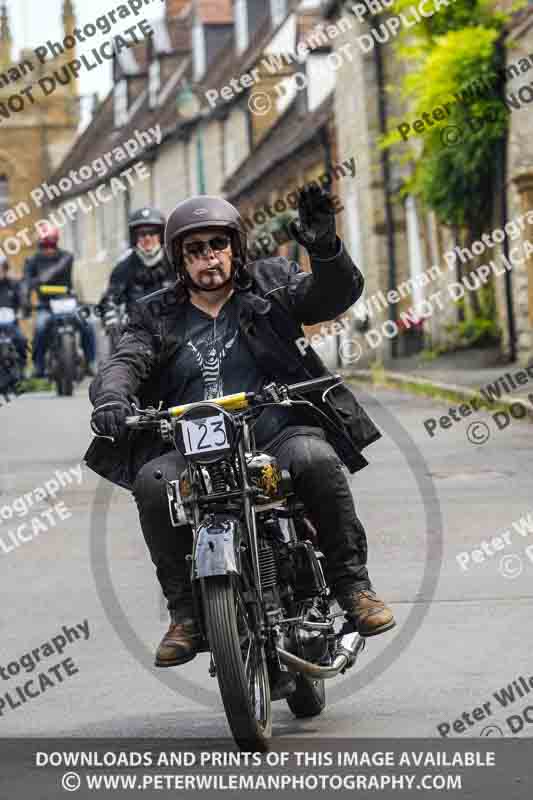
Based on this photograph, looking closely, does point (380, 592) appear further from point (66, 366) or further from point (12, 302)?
point (12, 302)

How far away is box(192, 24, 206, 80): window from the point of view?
55.9m

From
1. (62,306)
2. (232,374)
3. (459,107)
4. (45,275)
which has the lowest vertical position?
(232,374)

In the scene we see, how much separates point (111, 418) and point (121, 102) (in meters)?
65.5

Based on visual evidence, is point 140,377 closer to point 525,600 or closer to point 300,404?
point 300,404

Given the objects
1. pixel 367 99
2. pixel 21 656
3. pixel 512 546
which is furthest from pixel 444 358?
pixel 21 656

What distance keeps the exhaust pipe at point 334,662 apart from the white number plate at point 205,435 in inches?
26.3

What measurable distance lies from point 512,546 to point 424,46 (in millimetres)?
16987

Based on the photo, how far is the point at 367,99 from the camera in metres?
33.5

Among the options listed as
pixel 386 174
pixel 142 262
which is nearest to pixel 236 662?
pixel 142 262

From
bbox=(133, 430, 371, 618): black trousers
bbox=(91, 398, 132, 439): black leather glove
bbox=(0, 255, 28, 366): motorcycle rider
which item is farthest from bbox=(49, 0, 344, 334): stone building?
bbox=(91, 398, 132, 439): black leather glove

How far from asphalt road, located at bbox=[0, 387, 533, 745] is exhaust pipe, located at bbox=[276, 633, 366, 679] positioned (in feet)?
0.69

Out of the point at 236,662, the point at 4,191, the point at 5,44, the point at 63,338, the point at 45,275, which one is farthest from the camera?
the point at 5,44

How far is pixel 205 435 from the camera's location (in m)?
5.61

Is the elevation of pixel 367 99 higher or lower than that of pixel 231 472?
higher
